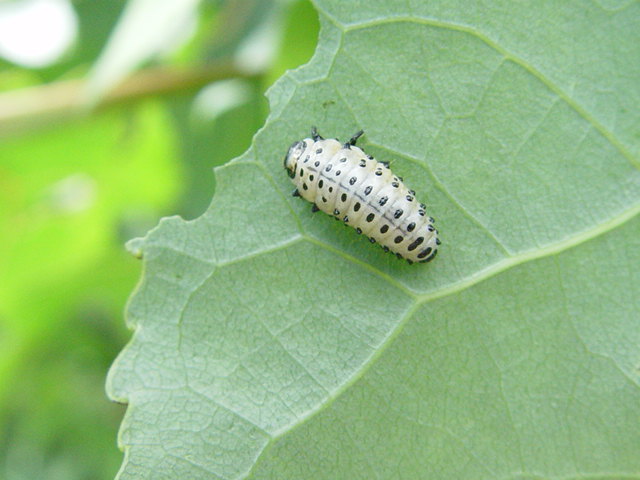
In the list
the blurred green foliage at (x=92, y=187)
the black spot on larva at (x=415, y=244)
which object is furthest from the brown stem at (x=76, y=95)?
the black spot on larva at (x=415, y=244)

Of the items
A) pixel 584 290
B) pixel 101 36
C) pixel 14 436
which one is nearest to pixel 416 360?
pixel 584 290

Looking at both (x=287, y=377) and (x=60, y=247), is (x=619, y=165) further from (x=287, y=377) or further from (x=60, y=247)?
(x=60, y=247)

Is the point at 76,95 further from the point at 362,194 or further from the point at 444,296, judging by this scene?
the point at 444,296

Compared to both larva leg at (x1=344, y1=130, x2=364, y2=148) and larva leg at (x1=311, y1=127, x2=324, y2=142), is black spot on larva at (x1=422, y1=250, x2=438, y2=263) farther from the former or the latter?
larva leg at (x1=311, y1=127, x2=324, y2=142)

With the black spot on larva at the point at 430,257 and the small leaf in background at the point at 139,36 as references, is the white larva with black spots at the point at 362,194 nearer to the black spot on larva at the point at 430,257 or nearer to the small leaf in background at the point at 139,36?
the black spot on larva at the point at 430,257

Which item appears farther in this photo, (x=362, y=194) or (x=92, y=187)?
(x=92, y=187)

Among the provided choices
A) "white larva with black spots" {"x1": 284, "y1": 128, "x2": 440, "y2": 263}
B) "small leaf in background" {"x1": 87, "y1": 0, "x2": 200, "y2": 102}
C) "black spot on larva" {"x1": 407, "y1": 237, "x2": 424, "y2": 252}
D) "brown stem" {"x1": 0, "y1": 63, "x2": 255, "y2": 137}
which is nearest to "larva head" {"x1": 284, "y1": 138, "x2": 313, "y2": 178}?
"white larva with black spots" {"x1": 284, "y1": 128, "x2": 440, "y2": 263}

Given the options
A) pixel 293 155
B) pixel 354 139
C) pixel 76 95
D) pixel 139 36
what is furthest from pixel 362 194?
pixel 76 95
